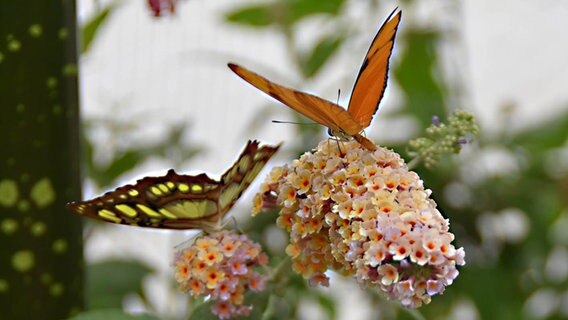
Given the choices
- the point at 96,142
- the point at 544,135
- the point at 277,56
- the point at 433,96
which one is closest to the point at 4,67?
the point at 96,142

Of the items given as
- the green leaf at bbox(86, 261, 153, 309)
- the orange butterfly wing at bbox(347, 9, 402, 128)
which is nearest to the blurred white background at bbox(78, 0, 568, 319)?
the green leaf at bbox(86, 261, 153, 309)

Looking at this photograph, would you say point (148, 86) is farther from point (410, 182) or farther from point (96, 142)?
point (410, 182)

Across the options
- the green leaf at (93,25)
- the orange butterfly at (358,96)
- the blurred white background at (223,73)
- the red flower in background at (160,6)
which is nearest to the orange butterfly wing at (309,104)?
the orange butterfly at (358,96)

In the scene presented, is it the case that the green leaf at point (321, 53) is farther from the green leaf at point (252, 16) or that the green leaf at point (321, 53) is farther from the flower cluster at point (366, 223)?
the flower cluster at point (366, 223)

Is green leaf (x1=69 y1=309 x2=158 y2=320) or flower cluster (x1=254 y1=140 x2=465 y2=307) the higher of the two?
flower cluster (x1=254 y1=140 x2=465 y2=307)

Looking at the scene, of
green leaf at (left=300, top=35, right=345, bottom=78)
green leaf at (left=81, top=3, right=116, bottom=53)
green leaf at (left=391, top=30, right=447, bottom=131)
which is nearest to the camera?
green leaf at (left=81, top=3, right=116, bottom=53)

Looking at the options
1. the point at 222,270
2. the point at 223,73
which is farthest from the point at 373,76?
the point at 223,73

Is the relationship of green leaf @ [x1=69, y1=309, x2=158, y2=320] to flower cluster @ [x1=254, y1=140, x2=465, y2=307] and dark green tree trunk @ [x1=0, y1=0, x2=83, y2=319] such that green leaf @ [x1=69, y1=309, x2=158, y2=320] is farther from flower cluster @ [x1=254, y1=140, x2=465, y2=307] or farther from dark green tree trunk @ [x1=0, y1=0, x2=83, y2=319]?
flower cluster @ [x1=254, y1=140, x2=465, y2=307]
